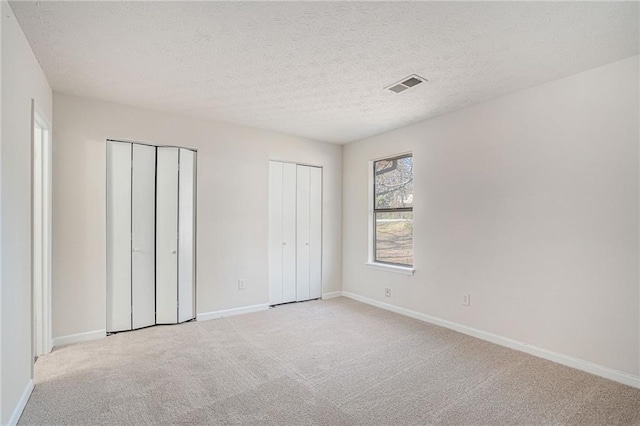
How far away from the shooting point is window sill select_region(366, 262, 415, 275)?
4.04m

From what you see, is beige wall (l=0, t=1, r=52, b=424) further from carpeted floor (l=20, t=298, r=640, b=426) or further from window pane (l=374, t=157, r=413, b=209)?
window pane (l=374, t=157, r=413, b=209)

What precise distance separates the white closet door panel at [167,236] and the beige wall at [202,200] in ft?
0.84

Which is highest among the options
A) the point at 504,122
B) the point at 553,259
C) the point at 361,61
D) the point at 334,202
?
the point at 361,61

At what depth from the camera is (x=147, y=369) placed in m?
2.58

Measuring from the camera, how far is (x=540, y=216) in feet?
9.34

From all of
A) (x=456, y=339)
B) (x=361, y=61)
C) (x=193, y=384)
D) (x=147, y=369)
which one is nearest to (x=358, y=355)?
(x=456, y=339)

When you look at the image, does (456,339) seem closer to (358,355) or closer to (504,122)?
(358,355)

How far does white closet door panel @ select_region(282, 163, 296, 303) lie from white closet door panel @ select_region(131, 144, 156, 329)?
1.70m

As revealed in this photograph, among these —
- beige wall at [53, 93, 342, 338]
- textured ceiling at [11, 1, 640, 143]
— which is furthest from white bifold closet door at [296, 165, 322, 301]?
textured ceiling at [11, 1, 640, 143]

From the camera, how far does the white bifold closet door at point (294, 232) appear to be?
179 inches

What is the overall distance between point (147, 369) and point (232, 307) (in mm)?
1519

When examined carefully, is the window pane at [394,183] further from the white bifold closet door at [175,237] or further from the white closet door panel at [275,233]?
the white bifold closet door at [175,237]

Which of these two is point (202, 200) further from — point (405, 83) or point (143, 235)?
point (405, 83)

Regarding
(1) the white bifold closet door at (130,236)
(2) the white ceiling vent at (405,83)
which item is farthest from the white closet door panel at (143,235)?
(2) the white ceiling vent at (405,83)
